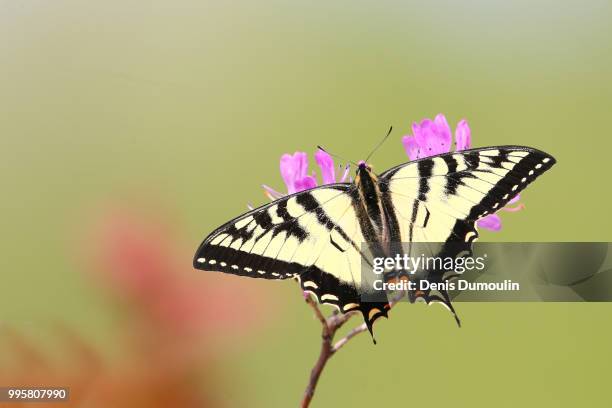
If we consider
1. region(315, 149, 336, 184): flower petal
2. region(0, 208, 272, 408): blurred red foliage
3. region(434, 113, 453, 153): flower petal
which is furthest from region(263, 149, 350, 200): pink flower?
region(0, 208, 272, 408): blurred red foliage

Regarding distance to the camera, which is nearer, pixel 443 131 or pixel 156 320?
pixel 443 131

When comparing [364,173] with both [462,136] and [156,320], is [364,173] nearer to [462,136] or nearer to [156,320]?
[462,136]

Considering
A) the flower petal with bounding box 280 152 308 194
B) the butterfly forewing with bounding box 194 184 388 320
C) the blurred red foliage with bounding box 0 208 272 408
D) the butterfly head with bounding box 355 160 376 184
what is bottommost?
the blurred red foliage with bounding box 0 208 272 408

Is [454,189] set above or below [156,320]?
above

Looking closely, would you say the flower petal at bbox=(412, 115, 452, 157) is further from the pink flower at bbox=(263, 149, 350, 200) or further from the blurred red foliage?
the blurred red foliage

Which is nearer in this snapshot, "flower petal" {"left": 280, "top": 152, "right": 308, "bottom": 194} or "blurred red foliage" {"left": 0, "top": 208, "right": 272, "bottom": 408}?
"flower petal" {"left": 280, "top": 152, "right": 308, "bottom": 194}

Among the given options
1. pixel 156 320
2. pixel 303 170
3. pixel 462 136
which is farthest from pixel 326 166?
pixel 156 320

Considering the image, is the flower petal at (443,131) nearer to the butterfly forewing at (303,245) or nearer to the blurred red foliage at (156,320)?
the butterfly forewing at (303,245)
